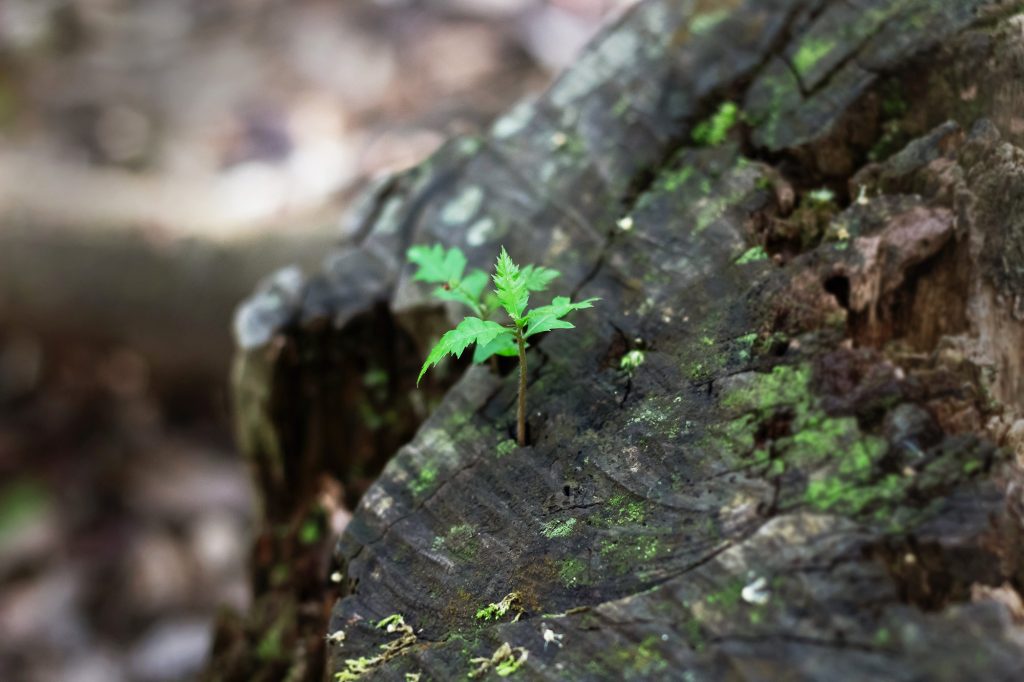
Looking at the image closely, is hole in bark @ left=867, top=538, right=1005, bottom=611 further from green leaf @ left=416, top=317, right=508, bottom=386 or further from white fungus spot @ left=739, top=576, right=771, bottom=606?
green leaf @ left=416, top=317, right=508, bottom=386

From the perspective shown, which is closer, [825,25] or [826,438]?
[826,438]

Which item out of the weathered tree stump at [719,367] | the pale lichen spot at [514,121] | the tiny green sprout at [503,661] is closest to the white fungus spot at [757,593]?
the weathered tree stump at [719,367]

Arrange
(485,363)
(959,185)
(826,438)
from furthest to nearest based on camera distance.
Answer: (485,363), (959,185), (826,438)

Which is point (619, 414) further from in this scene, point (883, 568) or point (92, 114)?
point (92, 114)

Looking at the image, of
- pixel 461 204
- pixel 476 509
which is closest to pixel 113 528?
pixel 461 204

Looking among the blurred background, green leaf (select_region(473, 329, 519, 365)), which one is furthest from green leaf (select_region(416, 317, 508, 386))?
the blurred background

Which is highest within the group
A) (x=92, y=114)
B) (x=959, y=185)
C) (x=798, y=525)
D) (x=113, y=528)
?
(x=92, y=114)

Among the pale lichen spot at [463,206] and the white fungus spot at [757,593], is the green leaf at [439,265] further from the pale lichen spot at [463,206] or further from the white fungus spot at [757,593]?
the white fungus spot at [757,593]
